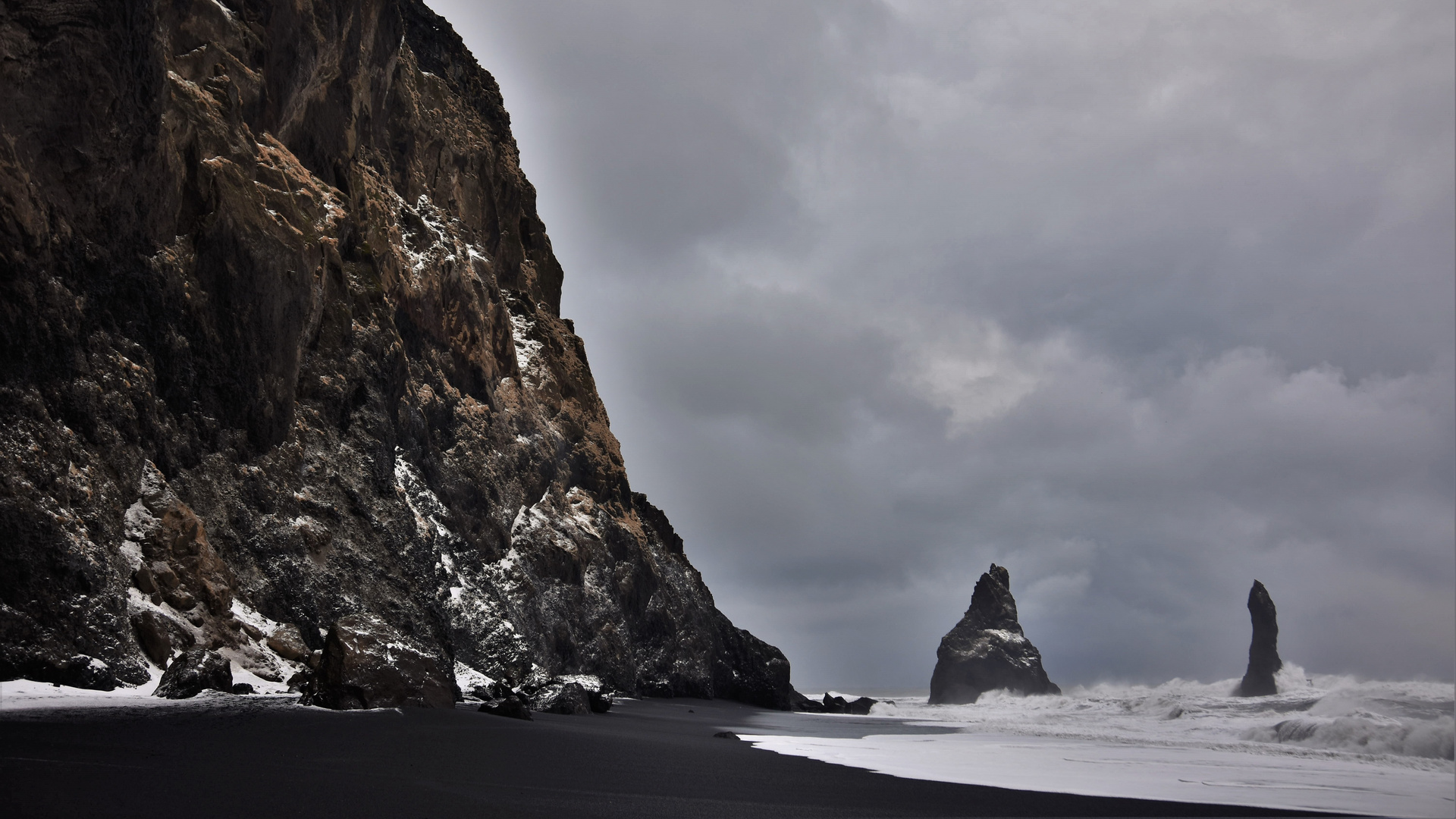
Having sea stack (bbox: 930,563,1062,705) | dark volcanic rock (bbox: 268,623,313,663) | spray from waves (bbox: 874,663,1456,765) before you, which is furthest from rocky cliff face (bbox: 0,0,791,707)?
sea stack (bbox: 930,563,1062,705)

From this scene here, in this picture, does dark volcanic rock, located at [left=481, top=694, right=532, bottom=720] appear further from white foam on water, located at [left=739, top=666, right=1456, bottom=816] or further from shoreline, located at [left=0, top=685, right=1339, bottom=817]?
white foam on water, located at [left=739, top=666, right=1456, bottom=816]

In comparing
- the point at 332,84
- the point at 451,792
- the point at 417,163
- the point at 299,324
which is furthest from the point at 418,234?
the point at 451,792

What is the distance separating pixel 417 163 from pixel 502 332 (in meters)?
7.18

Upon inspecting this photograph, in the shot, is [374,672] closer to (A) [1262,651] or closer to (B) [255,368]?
(B) [255,368]

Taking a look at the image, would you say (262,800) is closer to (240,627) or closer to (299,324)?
(240,627)

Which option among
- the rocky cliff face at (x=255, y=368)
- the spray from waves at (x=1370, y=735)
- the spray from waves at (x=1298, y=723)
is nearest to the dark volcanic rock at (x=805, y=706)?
the rocky cliff face at (x=255, y=368)

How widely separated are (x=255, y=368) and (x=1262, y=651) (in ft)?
231

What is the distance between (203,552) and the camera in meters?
13.6

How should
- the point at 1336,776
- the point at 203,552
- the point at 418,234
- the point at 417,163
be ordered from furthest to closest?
the point at 417,163
the point at 418,234
the point at 203,552
the point at 1336,776

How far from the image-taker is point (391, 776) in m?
6.59

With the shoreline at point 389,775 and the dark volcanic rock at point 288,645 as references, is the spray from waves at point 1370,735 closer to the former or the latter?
the shoreline at point 389,775

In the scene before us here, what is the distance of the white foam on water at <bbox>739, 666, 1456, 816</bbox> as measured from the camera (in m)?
8.40

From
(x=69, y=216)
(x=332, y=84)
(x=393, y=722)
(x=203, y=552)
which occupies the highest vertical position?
(x=332, y=84)

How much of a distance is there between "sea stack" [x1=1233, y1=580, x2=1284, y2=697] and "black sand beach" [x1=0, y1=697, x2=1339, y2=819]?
61704 millimetres
